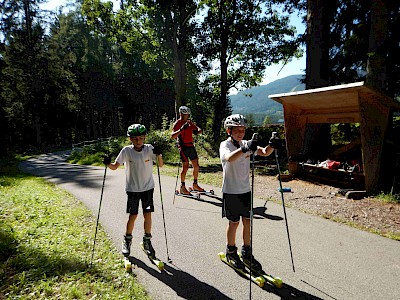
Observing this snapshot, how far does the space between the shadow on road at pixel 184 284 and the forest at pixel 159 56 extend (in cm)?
906

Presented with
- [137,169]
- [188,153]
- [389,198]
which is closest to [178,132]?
[188,153]

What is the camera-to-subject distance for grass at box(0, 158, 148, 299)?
3.29 meters

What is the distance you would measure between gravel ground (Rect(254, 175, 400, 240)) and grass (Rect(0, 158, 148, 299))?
442 centimetres

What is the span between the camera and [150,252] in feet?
13.9

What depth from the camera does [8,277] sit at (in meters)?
3.60

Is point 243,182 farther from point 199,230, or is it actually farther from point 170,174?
point 170,174

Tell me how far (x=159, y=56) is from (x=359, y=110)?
1692 centimetres

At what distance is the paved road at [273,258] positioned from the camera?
329cm

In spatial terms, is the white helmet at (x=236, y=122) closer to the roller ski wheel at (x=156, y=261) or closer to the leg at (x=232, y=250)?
the leg at (x=232, y=250)

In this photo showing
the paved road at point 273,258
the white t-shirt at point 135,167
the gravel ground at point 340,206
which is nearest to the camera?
the paved road at point 273,258

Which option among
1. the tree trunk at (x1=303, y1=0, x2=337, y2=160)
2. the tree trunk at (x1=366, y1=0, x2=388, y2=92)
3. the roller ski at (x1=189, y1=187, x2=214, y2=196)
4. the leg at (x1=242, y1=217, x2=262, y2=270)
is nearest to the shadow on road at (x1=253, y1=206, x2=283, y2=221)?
the roller ski at (x1=189, y1=187, x2=214, y2=196)

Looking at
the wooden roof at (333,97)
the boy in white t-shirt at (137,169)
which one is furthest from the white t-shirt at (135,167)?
the wooden roof at (333,97)

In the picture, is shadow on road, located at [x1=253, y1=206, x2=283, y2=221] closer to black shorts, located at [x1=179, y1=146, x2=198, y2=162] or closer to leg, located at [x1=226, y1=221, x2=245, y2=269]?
leg, located at [x1=226, y1=221, x2=245, y2=269]

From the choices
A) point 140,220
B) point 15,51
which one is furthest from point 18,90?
point 140,220
